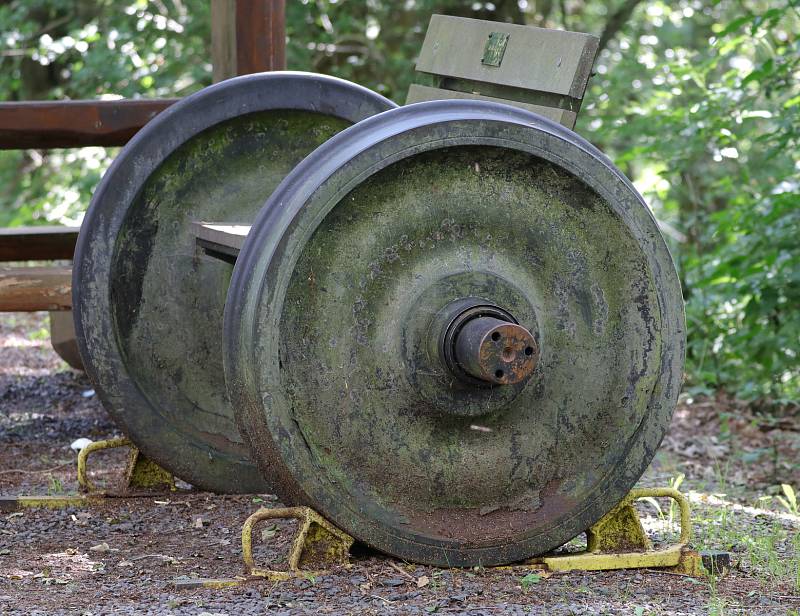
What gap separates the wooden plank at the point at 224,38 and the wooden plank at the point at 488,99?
115 centimetres

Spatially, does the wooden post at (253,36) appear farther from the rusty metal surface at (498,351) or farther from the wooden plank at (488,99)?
the rusty metal surface at (498,351)

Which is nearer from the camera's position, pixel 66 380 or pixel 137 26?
pixel 66 380

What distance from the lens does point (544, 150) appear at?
2.65 metres

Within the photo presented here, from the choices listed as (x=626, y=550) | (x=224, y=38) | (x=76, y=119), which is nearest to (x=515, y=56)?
(x=626, y=550)

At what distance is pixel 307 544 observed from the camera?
2604 millimetres

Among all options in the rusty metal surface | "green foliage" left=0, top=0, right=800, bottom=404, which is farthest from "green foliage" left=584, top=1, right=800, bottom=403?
the rusty metal surface

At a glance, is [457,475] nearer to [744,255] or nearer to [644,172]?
[744,255]

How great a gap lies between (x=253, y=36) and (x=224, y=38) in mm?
169

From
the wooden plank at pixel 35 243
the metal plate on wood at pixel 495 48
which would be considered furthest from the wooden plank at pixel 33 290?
the metal plate on wood at pixel 495 48

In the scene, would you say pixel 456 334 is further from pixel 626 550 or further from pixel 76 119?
pixel 76 119

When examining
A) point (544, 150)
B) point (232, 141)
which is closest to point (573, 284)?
point (544, 150)

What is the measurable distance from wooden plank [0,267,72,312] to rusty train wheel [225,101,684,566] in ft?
7.28

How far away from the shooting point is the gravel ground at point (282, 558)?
8.09 ft

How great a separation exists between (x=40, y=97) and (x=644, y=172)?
5957mm
